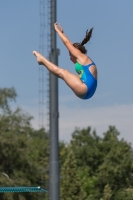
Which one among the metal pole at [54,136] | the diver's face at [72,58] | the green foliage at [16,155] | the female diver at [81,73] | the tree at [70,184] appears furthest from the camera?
the tree at [70,184]

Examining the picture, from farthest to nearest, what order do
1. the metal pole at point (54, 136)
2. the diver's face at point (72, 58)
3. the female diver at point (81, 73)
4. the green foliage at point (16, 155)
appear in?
the green foliage at point (16, 155)
the metal pole at point (54, 136)
the diver's face at point (72, 58)
the female diver at point (81, 73)

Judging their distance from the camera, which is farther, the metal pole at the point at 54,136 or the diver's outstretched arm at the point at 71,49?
the metal pole at the point at 54,136

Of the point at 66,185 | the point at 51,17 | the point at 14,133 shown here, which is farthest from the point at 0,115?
the point at 51,17

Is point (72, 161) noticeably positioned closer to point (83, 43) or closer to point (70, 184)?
point (70, 184)

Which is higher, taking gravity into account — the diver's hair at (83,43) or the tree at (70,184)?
the tree at (70,184)

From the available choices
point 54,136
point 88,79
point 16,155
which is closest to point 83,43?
point 88,79

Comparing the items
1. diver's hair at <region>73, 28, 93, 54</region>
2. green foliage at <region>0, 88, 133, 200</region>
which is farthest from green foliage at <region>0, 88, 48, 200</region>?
diver's hair at <region>73, 28, 93, 54</region>

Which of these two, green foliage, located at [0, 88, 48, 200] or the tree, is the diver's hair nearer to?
green foliage, located at [0, 88, 48, 200]

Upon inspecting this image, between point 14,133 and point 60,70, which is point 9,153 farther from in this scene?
point 60,70

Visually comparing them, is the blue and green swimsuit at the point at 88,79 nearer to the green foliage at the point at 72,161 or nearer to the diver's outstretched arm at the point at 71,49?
the diver's outstretched arm at the point at 71,49

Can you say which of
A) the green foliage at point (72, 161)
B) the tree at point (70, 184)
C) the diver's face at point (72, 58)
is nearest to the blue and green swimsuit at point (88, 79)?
the diver's face at point (72, 58)

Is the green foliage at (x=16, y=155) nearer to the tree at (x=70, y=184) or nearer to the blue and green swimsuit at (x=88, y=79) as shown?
the tree at (x=70, y=184)

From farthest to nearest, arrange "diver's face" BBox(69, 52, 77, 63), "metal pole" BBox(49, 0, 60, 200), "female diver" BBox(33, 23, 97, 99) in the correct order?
"metal pole" BBox(49, 0, 60, 200) → "diver's face" BBox(69, 52, 77, 63) → "female diver" BBox(33, 23, 97, 99)

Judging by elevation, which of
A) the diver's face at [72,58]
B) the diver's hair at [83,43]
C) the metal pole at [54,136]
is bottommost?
the diver's face at [72,58]
